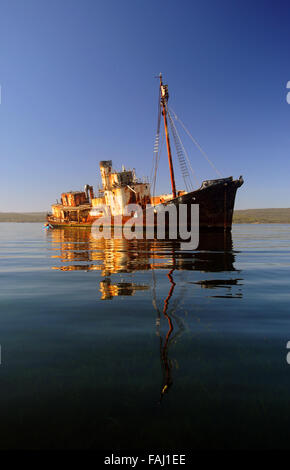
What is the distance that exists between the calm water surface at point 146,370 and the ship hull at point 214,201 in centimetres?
3312

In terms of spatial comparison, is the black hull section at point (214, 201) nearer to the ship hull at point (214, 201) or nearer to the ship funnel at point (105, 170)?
the ship hull at point (214, 201)

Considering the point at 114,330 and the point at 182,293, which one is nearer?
the point at 114,330

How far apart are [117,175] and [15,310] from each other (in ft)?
171

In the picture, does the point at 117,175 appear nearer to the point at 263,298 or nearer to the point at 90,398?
the point at 263,298

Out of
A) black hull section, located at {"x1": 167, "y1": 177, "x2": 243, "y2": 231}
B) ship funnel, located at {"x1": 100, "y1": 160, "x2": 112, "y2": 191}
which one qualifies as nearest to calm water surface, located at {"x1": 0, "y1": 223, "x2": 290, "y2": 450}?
black hull section, located at {"x1": 167, "y1": 177, "x2": 243, "y2": 231}

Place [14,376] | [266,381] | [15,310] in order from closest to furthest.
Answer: [266,381], [14,376], [15,310]

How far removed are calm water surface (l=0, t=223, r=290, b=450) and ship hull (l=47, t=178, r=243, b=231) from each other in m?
33.1

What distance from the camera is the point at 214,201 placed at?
3997 cm

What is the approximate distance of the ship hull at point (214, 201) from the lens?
3950cm

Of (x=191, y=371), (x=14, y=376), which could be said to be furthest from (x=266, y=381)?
(x=14, y=376)

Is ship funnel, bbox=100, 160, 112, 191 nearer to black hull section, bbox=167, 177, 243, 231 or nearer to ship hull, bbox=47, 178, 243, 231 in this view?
ship hull, bbox=47, 178, 243, 231

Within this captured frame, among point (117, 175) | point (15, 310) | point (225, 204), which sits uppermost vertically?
point (117, 175)

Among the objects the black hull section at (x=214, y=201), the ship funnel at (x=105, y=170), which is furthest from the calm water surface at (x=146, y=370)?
the ship funnel at (x=105, y=170)
